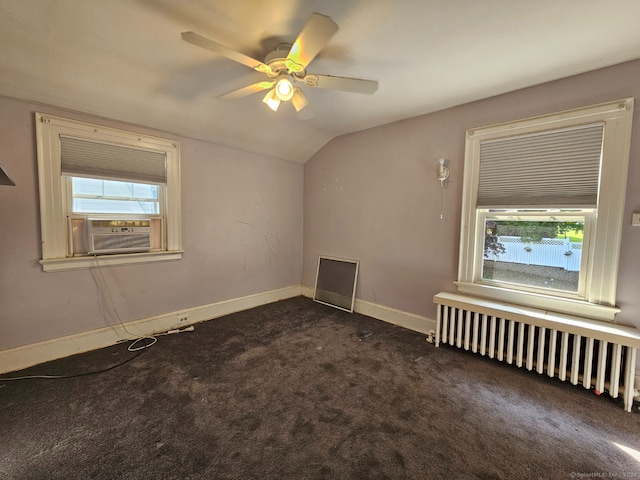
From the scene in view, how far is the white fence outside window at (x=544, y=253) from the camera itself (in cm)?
217

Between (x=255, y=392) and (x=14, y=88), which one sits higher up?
(x=14, y=88)

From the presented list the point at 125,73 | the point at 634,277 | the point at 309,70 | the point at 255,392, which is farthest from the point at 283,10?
the point at 634,277

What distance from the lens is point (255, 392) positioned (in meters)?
1.91

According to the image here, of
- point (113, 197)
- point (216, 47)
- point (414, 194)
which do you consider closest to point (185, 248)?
point (113, 197)

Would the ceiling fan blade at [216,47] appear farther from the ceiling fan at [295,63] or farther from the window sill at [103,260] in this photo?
the window sill at [103,260]

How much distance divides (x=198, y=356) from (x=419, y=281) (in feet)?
7.78

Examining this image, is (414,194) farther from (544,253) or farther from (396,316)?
(396,316)

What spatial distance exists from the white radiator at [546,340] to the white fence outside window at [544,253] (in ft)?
1.44

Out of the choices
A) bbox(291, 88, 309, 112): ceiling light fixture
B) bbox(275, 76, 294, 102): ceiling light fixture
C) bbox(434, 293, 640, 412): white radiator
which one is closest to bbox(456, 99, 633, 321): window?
bbox(434, 293, 640, 412): white radiator

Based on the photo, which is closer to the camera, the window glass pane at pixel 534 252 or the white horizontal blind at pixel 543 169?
the white horizontal blind at pixel 543 169

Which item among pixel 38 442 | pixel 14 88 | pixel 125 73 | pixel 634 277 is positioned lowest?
pixel 38 442

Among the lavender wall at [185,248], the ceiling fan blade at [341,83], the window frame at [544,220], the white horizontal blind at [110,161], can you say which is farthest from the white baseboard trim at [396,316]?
the white horizontal blind at [110,161]

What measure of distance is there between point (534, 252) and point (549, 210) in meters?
0.38

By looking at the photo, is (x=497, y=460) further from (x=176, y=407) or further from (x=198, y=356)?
(x=198, y=356)
